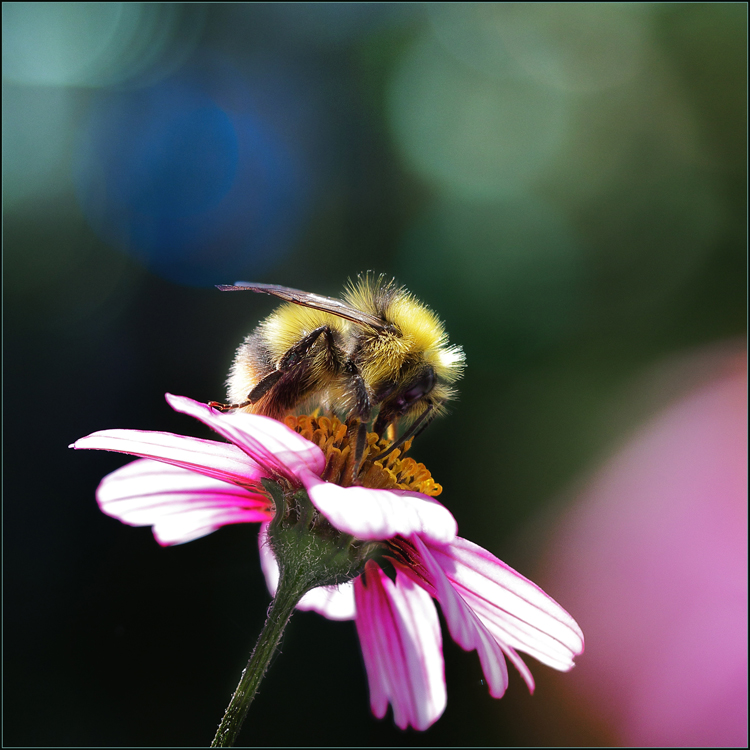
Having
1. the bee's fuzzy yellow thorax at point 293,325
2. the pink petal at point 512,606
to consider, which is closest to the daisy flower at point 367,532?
the pink petal at point 512,606

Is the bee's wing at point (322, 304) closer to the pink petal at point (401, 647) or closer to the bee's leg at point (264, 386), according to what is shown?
the bee's leg at point (264, 386)

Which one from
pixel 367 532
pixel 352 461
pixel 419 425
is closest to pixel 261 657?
pixel 367 532

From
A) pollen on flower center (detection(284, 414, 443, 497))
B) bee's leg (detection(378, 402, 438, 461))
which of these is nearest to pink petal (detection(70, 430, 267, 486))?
pollen on flower center (detection(284, 414, 443, 497))

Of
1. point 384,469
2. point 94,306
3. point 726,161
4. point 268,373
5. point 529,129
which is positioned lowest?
point 384,469

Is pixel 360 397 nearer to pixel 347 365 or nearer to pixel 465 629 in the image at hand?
pixel 347 365

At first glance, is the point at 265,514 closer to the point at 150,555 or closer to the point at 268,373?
the point at 268,373

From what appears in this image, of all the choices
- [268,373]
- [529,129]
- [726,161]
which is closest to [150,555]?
[268,373]

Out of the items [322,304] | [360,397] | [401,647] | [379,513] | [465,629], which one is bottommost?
[401,647]
